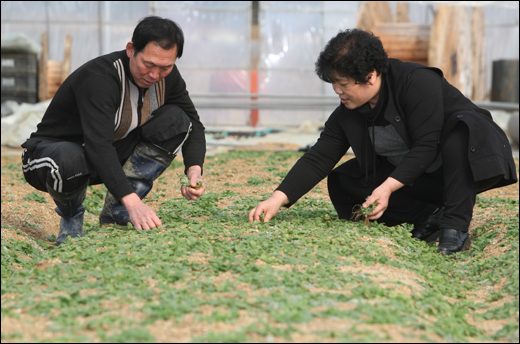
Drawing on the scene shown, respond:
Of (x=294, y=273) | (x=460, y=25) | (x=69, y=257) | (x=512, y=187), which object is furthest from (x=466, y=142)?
(x=460, y=25)

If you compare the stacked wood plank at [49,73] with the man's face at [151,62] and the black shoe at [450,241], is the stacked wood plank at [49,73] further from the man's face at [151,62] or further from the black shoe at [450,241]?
the black shoe at [450,241]

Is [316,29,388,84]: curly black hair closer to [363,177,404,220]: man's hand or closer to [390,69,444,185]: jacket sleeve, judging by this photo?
[390,69,444,185]: jacket sleeve

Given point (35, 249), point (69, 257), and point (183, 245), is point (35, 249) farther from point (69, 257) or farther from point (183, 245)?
point (183, 245)

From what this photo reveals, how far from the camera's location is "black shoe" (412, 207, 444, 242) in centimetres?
373

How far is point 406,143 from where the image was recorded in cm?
348

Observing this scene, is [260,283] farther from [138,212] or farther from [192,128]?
[192,128]

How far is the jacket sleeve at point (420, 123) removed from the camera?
11.1 ft

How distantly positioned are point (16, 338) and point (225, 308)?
2.41ft

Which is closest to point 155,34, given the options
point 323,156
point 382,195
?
point 323,156

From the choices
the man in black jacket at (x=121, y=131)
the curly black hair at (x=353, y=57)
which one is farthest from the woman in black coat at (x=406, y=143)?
the man in black jacket at (x=121, y=131)

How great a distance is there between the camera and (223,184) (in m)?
5.59

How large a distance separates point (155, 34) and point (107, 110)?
0.51 meters

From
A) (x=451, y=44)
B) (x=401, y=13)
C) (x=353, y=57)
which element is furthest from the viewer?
(x=401, y=13)

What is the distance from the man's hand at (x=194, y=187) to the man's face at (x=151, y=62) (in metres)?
0.64
